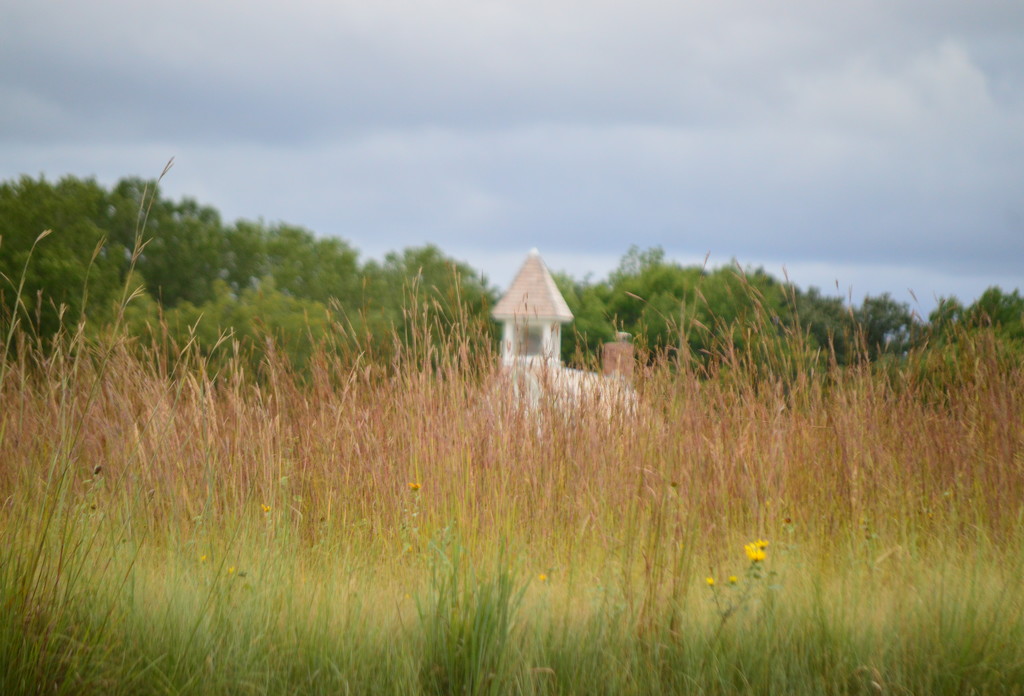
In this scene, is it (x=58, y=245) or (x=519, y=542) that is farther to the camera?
(x=58, y=245)

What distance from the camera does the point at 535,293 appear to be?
551 inches

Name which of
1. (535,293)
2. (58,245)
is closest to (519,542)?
(535,293)

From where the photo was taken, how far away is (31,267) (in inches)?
444

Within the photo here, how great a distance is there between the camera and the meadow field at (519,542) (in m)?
2.11

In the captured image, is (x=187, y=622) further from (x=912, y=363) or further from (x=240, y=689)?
(x=912, y=363)

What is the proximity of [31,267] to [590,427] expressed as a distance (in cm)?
1081

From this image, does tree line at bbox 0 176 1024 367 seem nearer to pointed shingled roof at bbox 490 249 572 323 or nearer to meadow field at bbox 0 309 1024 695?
pointed shingled roof at bbox 490 249 572 323

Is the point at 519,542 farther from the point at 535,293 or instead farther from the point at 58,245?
the point at 58,245

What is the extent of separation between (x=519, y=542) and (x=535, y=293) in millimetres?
11146

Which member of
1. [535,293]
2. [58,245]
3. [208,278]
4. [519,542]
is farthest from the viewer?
[208,278]

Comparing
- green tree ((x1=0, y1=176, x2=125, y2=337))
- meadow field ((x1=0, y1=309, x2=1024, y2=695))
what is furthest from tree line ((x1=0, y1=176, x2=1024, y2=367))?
meadow field ((x1=0, y1=309, x2=1024, y2=695))

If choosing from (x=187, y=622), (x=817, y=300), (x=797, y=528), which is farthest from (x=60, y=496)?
(x=817, y=300)

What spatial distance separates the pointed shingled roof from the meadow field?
8.98 meters

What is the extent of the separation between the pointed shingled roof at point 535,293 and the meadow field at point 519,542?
898 centimetres
